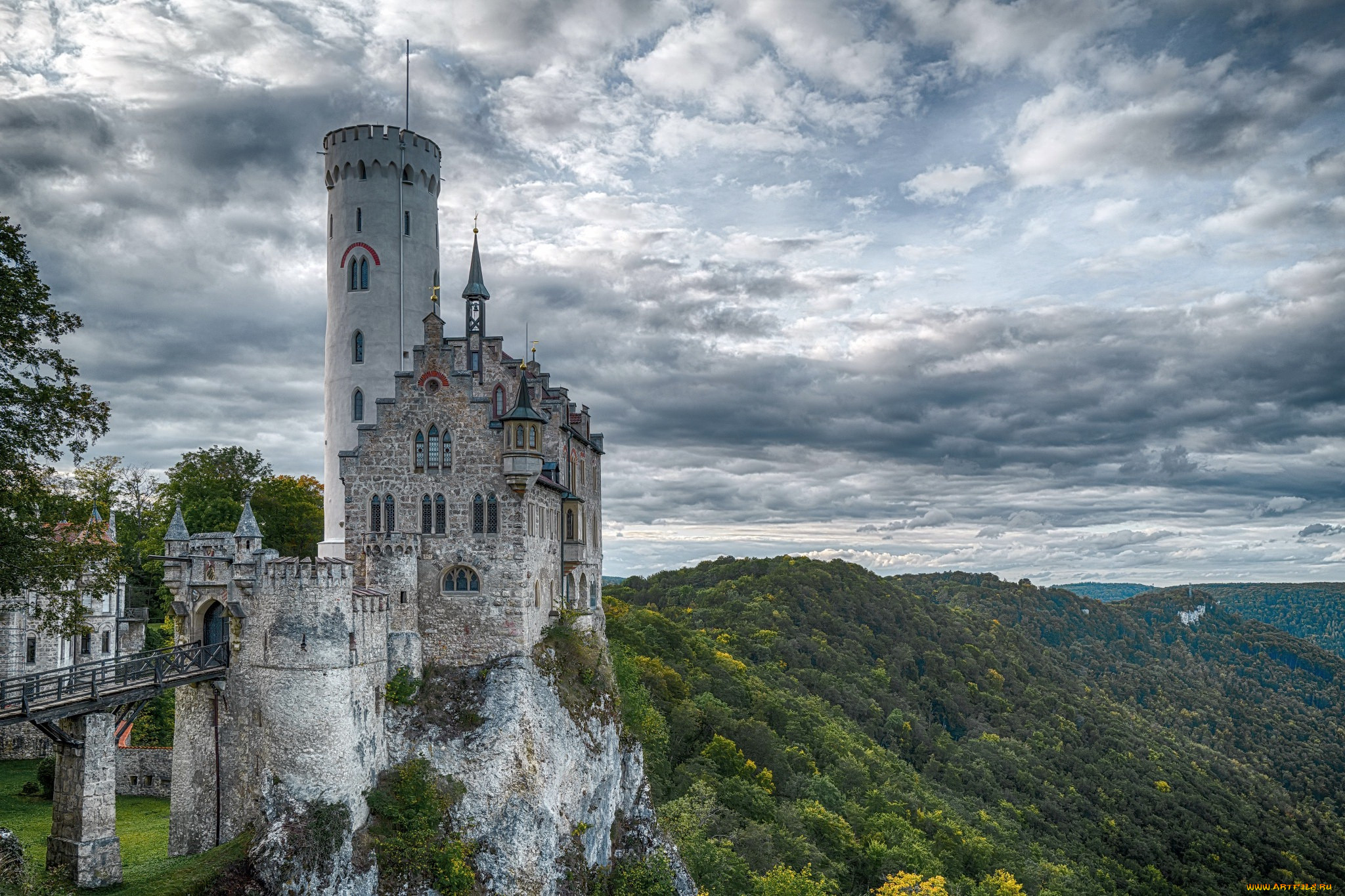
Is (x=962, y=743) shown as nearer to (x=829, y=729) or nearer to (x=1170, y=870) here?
(x=1170, y=870)

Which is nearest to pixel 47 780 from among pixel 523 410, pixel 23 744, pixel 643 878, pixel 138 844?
pixel 138 844

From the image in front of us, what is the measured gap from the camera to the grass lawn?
30.3 metres

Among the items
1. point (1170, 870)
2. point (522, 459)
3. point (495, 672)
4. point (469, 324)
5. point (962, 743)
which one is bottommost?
point (1170, 870)

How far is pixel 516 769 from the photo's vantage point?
38938 mm

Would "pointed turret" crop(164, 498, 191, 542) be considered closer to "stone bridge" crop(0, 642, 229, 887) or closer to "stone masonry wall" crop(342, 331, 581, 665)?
"stone masonry wall" crop(342, 331, 581, 665)

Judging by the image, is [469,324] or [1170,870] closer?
[469,324]

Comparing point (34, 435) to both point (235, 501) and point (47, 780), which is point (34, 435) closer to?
point (47, 780)

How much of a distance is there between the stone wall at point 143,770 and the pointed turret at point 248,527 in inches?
655

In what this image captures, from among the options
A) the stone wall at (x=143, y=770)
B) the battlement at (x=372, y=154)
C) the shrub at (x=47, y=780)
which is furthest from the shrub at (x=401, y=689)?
the battlement at (x=372, y=154)

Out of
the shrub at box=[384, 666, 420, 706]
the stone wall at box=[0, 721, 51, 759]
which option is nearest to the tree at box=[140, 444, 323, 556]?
the stone wall at box=[0, 721, 51, 759]

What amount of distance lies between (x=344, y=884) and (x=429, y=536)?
47.0 ft

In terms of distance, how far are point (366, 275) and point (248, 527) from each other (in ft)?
52.1

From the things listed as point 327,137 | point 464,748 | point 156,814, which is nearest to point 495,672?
point 464,748

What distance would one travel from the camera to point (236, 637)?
34.8m
